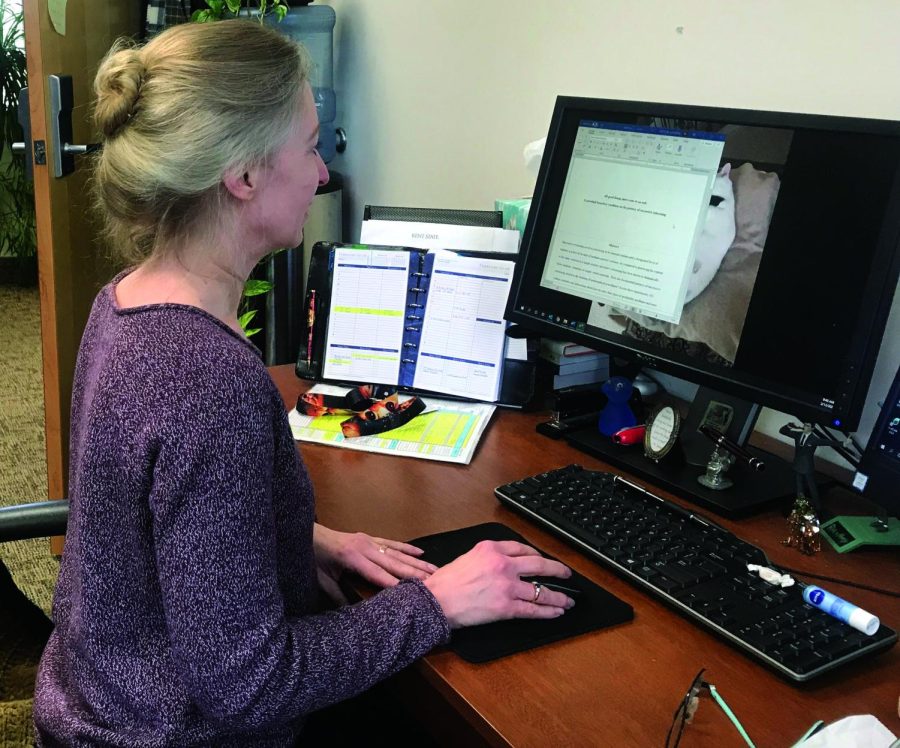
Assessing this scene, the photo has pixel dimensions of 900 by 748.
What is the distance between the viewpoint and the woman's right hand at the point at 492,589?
0.90 meters

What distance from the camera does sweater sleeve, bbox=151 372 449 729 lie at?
30.9 inches

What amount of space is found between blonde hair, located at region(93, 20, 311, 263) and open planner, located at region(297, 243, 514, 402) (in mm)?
572

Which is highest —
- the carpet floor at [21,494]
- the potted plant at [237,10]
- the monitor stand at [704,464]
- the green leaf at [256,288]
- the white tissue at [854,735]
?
the potted plant at [237,10]

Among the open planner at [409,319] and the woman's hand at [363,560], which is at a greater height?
the open planner at [409,319]

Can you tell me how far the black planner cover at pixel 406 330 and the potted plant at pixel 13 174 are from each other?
3.50 metres

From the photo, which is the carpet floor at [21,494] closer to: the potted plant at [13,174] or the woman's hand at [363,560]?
the potted plant at [13,174]

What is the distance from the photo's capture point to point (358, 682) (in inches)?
33.9

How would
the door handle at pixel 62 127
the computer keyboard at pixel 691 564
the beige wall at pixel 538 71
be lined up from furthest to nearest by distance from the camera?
the door handle at pixel 62 127 → the beige wall at pixel 538 71 → the computer keyboard at pixel 691 564

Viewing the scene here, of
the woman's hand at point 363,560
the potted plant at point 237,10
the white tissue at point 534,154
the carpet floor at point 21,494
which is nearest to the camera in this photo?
the woman's hand at point 363,560

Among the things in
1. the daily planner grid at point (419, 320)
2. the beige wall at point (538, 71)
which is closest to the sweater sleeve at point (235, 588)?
the daily planner grid at point (419, 320)

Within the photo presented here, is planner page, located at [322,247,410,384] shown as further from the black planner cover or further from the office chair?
the office chair

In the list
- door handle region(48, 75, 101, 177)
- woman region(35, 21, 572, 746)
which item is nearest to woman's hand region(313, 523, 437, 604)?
woman region(35, 21, 572, 746)

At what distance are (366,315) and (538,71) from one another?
2.22ft

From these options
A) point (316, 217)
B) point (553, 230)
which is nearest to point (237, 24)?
point (553, 230)
